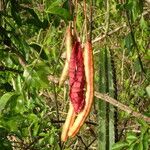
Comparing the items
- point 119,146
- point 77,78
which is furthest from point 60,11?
point 119,146

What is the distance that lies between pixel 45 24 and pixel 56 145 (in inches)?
27.6

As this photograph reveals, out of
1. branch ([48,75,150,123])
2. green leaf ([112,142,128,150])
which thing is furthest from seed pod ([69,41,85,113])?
green leaf ([112,142,128,150])

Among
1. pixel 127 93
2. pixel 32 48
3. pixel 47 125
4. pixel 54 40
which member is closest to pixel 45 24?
pixel 32 48

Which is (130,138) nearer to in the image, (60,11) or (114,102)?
(114,102)

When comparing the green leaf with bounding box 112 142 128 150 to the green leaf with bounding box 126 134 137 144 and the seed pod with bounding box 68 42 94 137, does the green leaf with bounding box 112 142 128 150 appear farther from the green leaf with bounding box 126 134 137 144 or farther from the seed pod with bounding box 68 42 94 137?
the seed pod with bounding box 68 42 94 137

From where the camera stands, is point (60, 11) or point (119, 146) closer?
point (60, 11)

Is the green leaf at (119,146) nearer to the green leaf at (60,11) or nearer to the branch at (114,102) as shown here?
the branch at (114,102)

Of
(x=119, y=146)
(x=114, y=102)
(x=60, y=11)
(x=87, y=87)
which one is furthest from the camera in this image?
(x=119, y=146)

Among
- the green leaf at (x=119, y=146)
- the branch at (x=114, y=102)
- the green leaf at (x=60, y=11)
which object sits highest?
the green leaf at (x=60, y=11)

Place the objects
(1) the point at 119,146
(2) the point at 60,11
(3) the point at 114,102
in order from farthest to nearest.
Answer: (1) the point at 119,146
(3) the point at 114,102
(2) the point at 60,11

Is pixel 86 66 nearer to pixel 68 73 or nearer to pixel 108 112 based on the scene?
pixel 68 73

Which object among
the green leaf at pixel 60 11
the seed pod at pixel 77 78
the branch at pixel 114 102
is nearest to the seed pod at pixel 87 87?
the seed pod at pixel 77 78

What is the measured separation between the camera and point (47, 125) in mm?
1917

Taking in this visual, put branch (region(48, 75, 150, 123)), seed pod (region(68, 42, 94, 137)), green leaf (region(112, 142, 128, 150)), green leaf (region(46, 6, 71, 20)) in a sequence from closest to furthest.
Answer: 1. seed pod (region(68, 42, 94, 137))
2. green leaf (region(46, 6, 71, 20))
3. branch (region(48, 75, 150, 123))
4. green leaf (region(112, 142, 128, 150))
